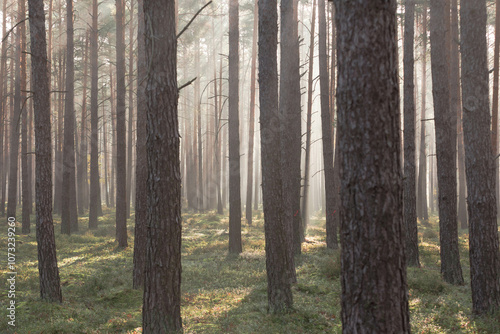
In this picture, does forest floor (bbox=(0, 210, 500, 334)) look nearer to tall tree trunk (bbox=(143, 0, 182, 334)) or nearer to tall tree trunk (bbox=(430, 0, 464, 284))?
tall tree trunk (bbox=(430, 0, 464, 284))

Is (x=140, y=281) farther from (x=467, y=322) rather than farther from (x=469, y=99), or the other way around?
(x=469, y=99)

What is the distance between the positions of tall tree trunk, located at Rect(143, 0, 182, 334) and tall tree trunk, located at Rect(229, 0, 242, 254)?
7.88m

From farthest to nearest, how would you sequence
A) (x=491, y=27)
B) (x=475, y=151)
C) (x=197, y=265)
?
(x=491, y=27) < (x=197, y=265) < (x=475, y=151)

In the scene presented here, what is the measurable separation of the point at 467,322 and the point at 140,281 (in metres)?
6.57

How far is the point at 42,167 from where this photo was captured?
7066 mm

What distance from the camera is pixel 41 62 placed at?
708 centimetres

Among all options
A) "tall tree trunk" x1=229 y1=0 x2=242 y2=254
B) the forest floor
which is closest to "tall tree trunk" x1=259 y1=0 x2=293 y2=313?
the forest floor

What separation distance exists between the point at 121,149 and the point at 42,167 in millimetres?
7596

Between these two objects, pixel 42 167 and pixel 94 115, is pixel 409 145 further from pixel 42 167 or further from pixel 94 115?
pixel 94 115

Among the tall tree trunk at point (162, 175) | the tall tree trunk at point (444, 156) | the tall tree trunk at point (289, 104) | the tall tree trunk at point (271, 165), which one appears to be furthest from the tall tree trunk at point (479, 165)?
the tall tree trunk at point (162, 175)

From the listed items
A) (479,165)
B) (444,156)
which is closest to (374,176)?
(479,165)

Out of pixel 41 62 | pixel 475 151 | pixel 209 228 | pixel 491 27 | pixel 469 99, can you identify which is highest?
pixel 491 27

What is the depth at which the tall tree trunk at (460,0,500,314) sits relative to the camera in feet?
21.0

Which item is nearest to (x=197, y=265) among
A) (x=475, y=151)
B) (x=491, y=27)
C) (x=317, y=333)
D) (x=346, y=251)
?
(x=317, y=333)
